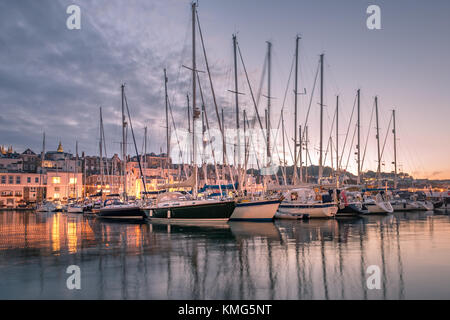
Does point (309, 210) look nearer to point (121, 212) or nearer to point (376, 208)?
point (376, 208)

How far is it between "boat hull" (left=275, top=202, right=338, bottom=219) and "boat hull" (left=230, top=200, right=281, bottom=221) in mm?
7061

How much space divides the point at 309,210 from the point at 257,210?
9924 millimetres

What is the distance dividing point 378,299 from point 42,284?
1065 cm

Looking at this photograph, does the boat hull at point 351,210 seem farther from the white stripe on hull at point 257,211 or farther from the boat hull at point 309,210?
the white stripe on hull at point 257,211

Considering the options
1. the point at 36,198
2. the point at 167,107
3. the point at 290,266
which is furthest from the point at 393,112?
the point at 36,198

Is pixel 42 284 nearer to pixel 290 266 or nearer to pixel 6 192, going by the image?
pixel 290 266

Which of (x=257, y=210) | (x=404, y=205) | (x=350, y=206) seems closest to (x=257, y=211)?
(x=257, y=210)

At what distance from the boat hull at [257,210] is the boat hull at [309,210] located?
23.2 feet

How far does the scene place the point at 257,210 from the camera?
118 ft

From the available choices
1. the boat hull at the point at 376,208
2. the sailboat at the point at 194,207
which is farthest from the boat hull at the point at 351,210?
the sailboat at the point at 194,207

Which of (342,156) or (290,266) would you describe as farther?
(342,156)

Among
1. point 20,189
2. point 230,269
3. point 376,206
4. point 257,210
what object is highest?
point 20,189

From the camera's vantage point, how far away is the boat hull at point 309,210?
42719mm
